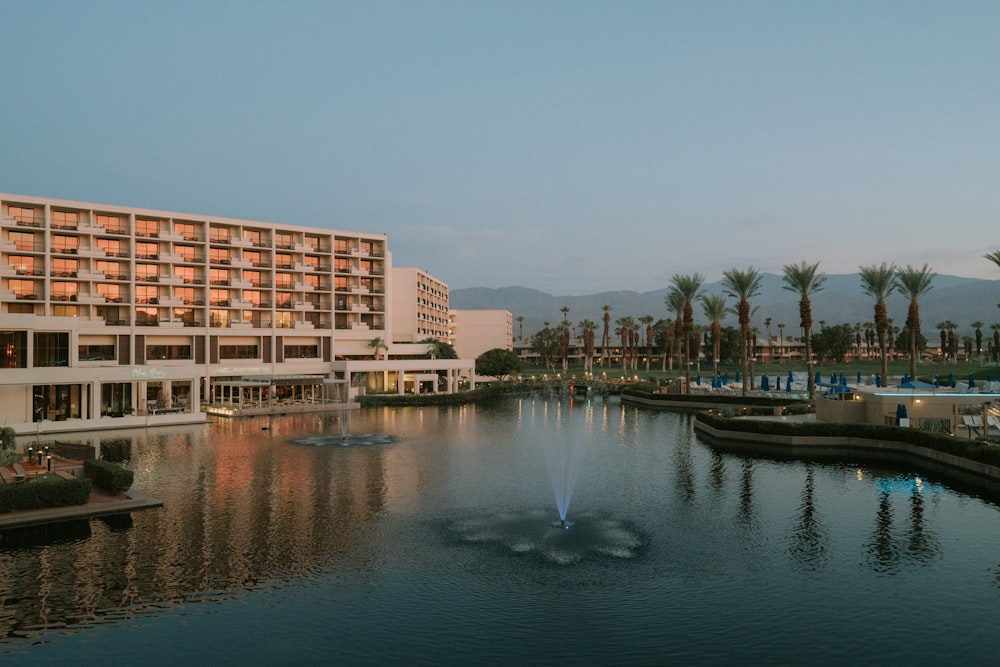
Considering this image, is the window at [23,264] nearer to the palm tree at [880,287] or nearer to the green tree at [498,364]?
the green tree at [498,364]

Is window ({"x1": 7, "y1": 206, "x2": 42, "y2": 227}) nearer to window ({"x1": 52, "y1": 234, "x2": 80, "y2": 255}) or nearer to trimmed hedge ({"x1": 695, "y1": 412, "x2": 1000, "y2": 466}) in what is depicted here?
window ({"x1": 52, "y1": 234, "x2": 80, "y2": 255})

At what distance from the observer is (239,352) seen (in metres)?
81.8

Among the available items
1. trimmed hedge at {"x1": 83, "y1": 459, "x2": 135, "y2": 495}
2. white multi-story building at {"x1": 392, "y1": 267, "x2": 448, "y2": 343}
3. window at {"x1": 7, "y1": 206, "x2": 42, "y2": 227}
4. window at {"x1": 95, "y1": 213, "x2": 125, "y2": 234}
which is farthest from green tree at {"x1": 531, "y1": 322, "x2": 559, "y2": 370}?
trimmed hedge at {"x1": 83, "y1": 459, "x2": 135, "y2": 495}

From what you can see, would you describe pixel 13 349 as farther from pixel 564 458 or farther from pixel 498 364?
pixel 498 364

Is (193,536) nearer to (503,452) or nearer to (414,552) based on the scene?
(414,552)

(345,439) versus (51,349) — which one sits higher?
(51,349)

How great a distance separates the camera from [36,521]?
22656 millimetres

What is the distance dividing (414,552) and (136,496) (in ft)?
43.8

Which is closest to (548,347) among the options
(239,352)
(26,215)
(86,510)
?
(239,352)

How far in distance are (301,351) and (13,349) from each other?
40023 mm

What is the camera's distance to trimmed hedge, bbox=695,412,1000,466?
30.6 meters

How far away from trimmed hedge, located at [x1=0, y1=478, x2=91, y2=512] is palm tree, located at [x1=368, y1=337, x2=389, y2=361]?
65455mm

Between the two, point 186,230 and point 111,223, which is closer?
point 111,223

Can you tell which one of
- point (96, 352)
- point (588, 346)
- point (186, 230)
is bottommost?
point (96, 352)
